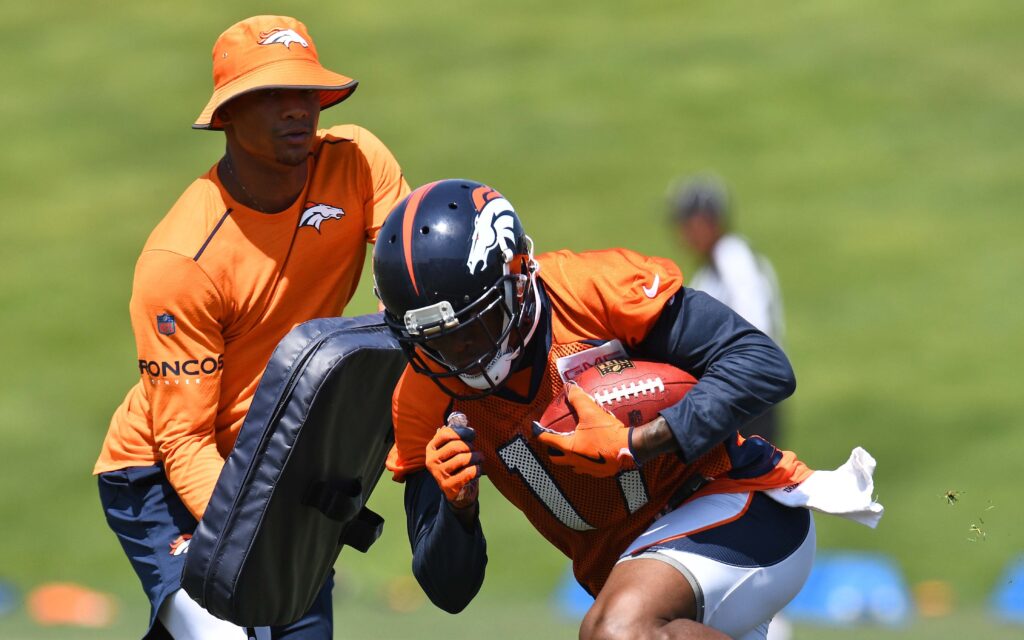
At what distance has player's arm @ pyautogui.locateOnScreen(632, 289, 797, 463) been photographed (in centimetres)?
365

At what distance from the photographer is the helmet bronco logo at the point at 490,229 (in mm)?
3699

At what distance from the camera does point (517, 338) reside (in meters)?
3.76

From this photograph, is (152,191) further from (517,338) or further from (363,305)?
(517,338)

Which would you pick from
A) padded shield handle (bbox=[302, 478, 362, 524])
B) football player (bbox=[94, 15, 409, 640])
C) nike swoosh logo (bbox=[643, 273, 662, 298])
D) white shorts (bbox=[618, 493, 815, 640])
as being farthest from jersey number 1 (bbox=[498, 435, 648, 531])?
football player (bbox=[94, 15, 409, 640])

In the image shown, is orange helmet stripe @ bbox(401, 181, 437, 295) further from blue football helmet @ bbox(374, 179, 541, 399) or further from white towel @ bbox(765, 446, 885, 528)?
white towel @ bbox(765, 446, 885, 528)

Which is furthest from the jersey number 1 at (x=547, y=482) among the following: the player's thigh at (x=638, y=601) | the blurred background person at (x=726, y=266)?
the blurred background person at (x=726, y=266)

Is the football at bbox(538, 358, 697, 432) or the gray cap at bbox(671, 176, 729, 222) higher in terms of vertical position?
the football at bbox(538, 358, 697, 432)

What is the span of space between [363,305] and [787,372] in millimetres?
9789

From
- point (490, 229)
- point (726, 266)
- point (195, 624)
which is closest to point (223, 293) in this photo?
point (195, 624)

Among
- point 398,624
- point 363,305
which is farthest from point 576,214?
point 398,624

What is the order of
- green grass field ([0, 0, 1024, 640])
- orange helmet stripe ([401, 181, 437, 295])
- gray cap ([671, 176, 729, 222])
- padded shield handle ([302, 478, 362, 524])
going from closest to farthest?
orange helmet stripe ([401, 181, 437, 295]) → padded shield handle ([302, 478, 362, 524]) → gray cap ([671, 176, 729, 222]) → green grass field ([0, 0, 1024, 640])

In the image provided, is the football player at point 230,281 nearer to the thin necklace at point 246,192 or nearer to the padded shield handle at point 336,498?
the thin necklace at point 246,192

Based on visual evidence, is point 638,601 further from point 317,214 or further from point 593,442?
point 317,214

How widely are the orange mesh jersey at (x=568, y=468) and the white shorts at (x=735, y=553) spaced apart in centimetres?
8
